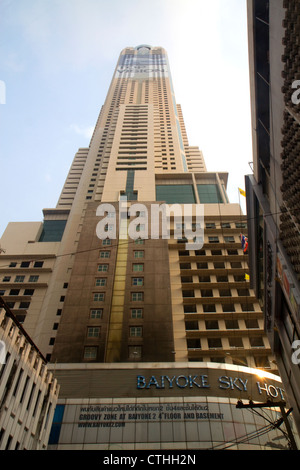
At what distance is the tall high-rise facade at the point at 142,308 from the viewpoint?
2566cm

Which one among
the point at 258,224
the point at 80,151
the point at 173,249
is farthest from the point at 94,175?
the point at 258,224

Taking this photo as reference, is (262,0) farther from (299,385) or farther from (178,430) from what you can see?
(178,430)

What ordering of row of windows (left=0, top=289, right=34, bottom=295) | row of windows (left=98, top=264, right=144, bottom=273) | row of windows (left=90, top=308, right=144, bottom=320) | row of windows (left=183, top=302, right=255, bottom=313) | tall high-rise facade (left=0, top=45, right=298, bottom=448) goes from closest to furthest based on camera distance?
tall high-rise facade (left=0, top=45, right=298, bottom=448), row of windows (left=90, top=308, right=144, bottom=320), row of windows (left=183, top=302, right=255, bottom=313), row of windows (left=98, top=264, right=144, bottom=273), row of windows (left=0, top=289, right=34, bottom=295)

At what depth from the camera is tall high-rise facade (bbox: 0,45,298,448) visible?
2566 cm

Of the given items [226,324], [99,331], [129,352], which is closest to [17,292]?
[99,331]

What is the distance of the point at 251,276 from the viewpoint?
27.2 meters

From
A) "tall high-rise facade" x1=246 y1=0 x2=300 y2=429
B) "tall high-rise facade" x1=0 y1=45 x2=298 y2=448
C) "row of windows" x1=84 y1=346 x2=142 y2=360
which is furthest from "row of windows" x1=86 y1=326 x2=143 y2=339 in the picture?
"tall high-rise facade" x1=246 y1=0 x2=300 y2=429

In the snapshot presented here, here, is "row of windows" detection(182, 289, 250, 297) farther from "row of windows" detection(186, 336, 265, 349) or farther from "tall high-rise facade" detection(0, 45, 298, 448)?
"row of windows" detection(186, 336, 265, 349)

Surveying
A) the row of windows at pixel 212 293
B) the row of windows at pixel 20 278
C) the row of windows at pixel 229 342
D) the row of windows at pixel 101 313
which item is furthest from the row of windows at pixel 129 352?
the row of windows at pixel 20 278

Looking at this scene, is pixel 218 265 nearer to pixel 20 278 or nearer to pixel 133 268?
pixel 133 268

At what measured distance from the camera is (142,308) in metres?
37.2

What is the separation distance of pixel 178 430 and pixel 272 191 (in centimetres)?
2111

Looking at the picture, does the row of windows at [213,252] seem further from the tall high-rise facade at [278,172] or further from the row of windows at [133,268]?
the tall high-rise facade at [278,172]

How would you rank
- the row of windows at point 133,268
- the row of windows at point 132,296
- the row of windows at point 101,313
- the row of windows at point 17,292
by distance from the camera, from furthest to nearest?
the row of windows at point 17,292, the row of windows at point 133,268, the row of windows at point 132,296, the row of windows at point 101,313
